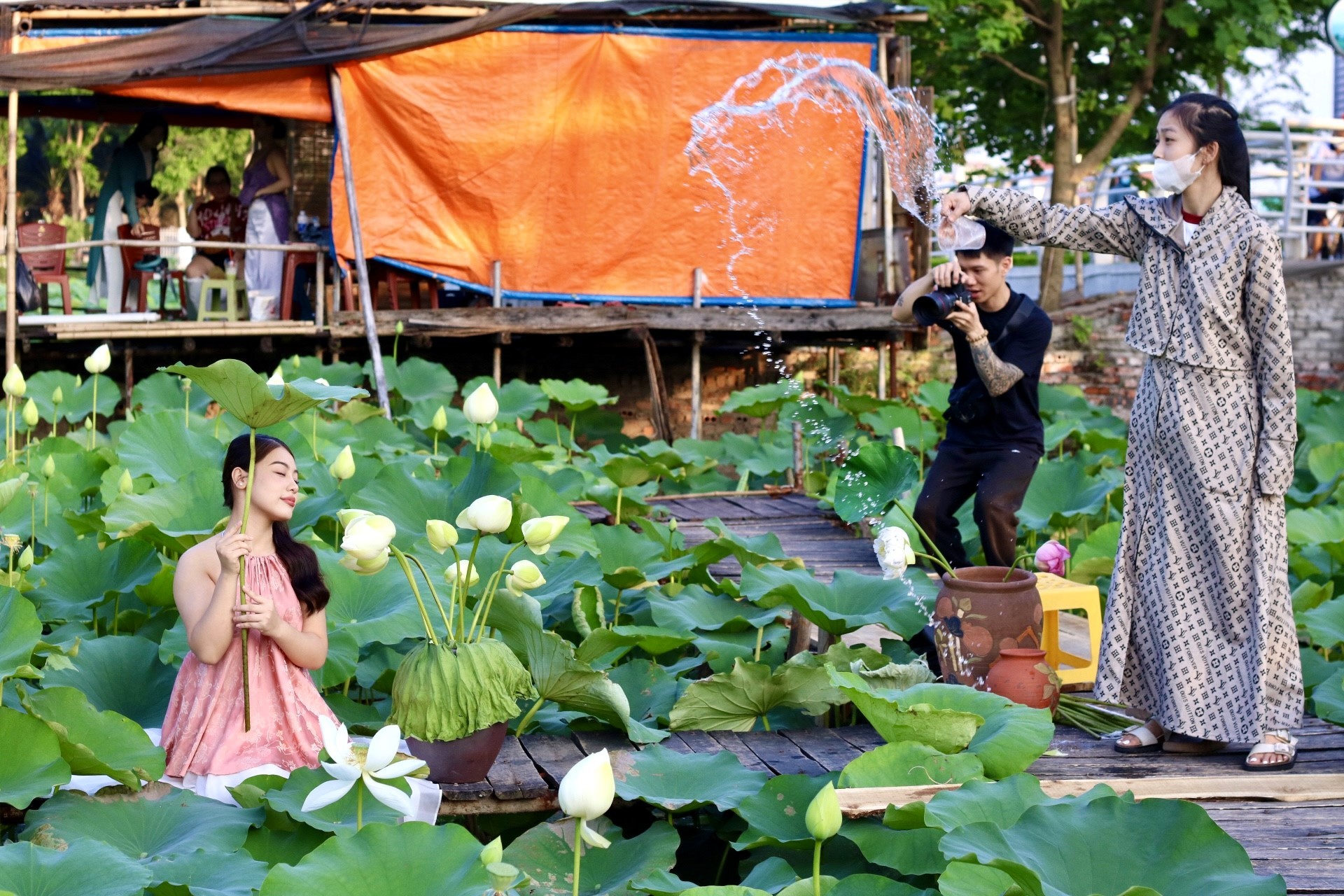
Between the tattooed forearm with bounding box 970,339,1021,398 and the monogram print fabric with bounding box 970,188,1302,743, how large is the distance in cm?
73

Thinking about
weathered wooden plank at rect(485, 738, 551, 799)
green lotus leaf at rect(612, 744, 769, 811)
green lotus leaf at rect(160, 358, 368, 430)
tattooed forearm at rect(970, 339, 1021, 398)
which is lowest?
weathered wooden plank at rect(485, 738, 551, 799)

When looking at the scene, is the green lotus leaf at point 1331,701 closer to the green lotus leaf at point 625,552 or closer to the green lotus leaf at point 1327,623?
the green lotus leaf at point 1327,623

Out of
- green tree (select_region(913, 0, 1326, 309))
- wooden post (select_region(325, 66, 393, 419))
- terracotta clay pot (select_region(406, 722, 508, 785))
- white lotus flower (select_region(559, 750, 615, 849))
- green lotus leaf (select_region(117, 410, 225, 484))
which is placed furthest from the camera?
green tree (select_region(913, 0, 1326, 309))

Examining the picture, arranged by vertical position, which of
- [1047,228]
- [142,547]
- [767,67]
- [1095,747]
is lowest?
[1095,747]

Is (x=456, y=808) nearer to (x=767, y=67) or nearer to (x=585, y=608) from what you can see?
(x=585, y=608)

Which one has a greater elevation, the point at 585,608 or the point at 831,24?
the point at 831,24

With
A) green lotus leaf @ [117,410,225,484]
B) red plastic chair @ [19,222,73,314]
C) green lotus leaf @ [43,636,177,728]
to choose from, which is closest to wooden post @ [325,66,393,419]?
A: red plastic chair @ [19,222,73,314]

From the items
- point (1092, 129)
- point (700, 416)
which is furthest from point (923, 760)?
point (1092, 129)

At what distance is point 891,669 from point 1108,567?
7.03 feet

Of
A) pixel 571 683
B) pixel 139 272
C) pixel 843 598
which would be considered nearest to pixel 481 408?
pixel 571 683

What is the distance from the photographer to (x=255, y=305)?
919 centimetres

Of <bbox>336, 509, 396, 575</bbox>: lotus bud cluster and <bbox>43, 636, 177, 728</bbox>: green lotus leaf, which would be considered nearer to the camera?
<bbox>336, 509, 396, 575</bbox>: lotus bud cluster

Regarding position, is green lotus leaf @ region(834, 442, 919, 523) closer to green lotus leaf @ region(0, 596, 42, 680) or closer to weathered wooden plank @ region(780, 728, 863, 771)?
weathered wooden plank @ region(780, 728, 863, 771)

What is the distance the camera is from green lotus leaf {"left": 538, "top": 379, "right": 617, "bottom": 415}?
7882mm
